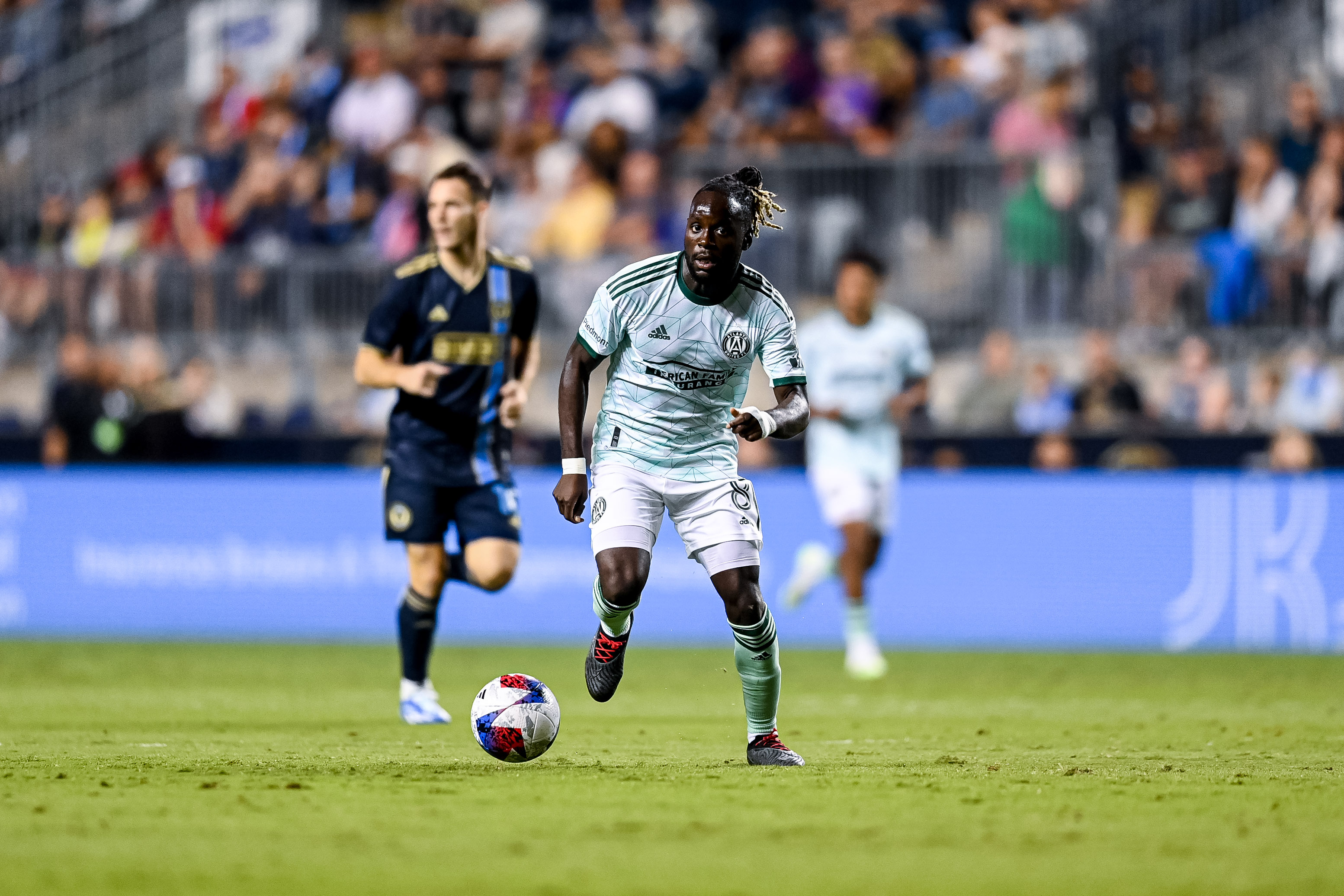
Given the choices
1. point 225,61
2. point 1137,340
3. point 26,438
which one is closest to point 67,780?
point 26,438

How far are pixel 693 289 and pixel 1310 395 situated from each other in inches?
442

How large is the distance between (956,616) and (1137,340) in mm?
3534

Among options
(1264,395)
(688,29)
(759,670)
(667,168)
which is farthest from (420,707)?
(688,29)

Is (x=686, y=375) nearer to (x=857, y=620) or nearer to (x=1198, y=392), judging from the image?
(x=857, y=620)

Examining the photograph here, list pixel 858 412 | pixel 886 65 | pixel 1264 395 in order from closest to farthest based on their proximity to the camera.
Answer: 1. pixel 858 412
2. pixel 1264 395
3. pixel 886 65

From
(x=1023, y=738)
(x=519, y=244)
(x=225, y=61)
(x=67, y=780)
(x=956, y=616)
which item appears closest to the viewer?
(x=67, y=780)

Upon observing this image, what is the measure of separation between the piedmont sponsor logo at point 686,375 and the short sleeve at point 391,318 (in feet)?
8.25

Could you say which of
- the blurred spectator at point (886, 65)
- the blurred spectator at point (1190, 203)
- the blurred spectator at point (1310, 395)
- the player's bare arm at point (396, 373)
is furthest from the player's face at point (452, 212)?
the blurred spectator at point (886, 65)

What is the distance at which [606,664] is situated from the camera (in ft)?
27.0

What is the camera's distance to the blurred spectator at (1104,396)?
1742 cm

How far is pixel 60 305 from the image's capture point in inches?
803

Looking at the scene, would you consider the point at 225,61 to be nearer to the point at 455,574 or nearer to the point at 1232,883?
the point at 455,574

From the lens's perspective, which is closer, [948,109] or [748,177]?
[748,177]

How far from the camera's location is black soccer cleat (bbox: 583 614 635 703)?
8.23 m
